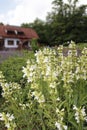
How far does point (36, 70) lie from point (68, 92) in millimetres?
495

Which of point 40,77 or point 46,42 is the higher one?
point 40,77

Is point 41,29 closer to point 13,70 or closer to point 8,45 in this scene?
point 8,45

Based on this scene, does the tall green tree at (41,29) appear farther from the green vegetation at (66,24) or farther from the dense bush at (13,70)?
the dense bush at (13,70)

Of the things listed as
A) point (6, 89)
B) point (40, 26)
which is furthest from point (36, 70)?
point (40, 26)

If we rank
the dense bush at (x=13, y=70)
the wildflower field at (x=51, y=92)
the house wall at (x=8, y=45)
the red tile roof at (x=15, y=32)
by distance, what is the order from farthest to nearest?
the house wall at (x=8, y=45) → the red tile roof at (x=15, y=32) → the dense bush at (x=13, y=70) → the wildflower field at (x=51, y=92)

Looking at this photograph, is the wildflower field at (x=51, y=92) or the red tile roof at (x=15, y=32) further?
the red tile roof at (x=15, y=32)

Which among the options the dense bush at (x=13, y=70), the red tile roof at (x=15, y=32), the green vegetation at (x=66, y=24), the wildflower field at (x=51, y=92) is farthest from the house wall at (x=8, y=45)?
the wildflower field at (x=51, y=92)

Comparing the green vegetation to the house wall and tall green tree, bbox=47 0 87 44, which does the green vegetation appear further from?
the house wall

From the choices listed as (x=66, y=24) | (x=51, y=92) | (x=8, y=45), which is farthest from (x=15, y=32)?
(x=51, y=92)

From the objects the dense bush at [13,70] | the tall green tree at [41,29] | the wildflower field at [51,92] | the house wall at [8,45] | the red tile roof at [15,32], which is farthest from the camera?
the tall green tree at [41,29]

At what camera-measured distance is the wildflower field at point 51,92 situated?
3590mm

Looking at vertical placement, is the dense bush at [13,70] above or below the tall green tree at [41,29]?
above

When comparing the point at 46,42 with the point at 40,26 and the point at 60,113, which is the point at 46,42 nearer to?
the point at 40,26

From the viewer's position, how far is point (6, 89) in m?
3.99
